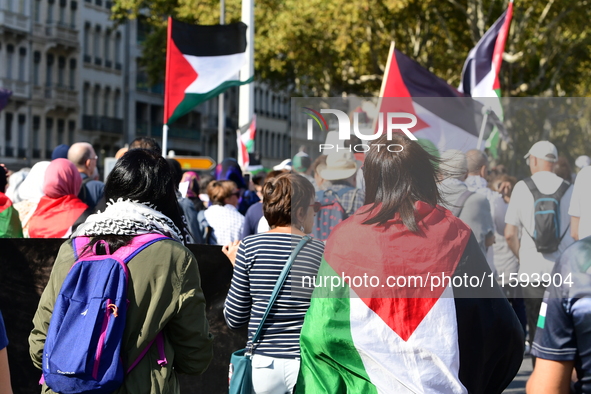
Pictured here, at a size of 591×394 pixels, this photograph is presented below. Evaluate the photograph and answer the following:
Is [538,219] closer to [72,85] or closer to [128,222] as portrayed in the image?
[128,222]

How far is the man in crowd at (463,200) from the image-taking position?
2.78 metres

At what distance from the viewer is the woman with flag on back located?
9.11 ft

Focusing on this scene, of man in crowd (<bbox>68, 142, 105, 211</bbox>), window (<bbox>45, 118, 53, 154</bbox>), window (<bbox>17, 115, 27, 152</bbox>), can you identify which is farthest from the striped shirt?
window (<bbox>45, 118, 53, 154</bbox>)

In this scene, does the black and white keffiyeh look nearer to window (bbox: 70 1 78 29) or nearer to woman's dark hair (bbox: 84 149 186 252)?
woman's dark hair (bbox: 84 149 186 252)

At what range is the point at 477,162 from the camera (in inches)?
116

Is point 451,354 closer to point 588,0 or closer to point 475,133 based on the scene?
point 475,133

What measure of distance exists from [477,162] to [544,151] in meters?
0.25

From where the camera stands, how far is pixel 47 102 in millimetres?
52594

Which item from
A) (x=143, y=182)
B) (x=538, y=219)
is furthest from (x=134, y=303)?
(x=538, y=219)

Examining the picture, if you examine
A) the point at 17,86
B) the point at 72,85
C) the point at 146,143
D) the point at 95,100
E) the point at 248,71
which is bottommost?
the point at 146,143

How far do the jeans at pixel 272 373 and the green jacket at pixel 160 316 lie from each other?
755mm

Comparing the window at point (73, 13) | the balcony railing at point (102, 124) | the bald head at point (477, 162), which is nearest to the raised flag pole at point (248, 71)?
the bald head at point (477, 162)

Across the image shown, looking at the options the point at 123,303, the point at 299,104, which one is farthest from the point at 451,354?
the point at 123,303

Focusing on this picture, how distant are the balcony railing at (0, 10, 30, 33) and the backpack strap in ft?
159
